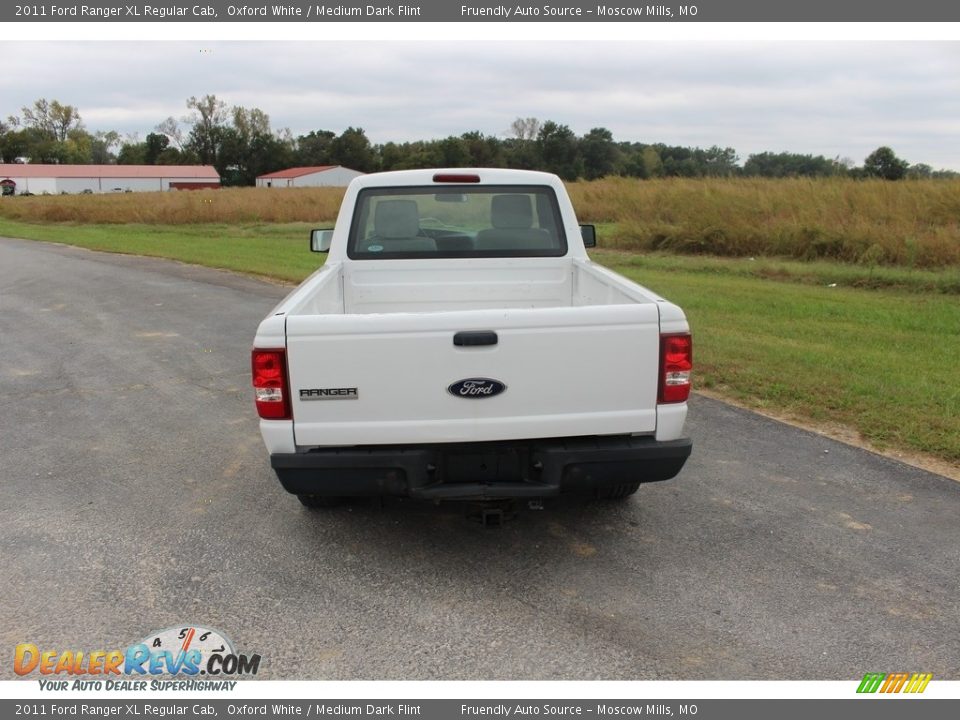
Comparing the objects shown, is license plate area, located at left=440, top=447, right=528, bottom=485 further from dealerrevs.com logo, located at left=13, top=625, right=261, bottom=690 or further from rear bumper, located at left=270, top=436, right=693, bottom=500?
dealerrevs.com logo, located at left=13, top=625, right=261, bottom=690

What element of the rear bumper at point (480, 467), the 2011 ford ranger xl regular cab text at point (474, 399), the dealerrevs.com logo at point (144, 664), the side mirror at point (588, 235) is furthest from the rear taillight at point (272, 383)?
the side mirror at point (588, 235)

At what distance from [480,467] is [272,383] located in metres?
1.05

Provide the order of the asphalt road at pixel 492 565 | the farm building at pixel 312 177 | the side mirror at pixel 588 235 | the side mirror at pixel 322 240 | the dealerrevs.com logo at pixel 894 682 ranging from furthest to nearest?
1. the farm building at pixel 312 177
2. the side mirror at pixel 322 240
3. the side mirror at pixel 588 235
4. the asphalt road at pixel 492 565
5. the dealerrevs.com logo at pixel 894 682

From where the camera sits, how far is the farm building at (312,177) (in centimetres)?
8956

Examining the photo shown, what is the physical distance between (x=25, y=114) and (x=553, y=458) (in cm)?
15005

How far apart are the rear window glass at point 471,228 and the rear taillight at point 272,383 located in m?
2.26

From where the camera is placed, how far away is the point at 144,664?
3350mm

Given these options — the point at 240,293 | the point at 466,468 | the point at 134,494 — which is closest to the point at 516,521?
the point at 466,468

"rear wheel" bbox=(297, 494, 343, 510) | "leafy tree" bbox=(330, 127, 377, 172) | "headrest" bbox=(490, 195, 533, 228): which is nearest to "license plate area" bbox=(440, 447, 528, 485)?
"rear wheel" bbox=(297, 494, 343, 510)

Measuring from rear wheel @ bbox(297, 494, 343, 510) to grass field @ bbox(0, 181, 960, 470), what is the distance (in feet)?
12.7

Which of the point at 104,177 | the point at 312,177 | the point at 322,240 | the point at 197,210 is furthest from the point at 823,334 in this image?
the point at 104,177

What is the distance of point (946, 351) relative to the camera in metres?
8.51

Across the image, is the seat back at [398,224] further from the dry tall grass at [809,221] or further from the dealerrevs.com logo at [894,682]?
the dry tall grass at [809,221]

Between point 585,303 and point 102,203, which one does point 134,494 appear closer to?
point 585,303
